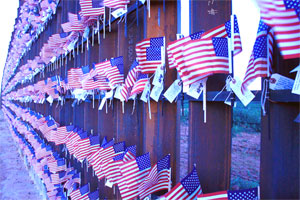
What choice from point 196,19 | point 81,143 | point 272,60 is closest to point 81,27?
point 81,143

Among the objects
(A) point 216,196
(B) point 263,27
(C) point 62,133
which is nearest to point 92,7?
(B) point 263,27

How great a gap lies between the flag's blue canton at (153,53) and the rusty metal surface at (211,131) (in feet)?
1.28

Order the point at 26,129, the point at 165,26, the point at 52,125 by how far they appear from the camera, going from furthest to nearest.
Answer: the point at 26,129 → the point at 52,125 → the point at 165,26

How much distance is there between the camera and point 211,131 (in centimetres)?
257

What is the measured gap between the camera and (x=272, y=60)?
1.85 m

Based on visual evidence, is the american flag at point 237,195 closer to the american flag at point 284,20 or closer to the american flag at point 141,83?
the american flag at point 284,20

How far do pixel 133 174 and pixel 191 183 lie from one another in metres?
0.97

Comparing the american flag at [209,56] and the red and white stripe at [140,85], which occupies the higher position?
the american flag at [209,56]

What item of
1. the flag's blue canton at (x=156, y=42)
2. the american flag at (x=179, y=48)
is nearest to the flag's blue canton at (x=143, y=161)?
the flag's blue canton at (x=156, y=42)

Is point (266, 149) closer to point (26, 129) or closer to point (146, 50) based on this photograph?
point (146, 50)

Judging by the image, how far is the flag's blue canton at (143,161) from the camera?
3303mm

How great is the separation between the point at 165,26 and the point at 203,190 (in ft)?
5.89

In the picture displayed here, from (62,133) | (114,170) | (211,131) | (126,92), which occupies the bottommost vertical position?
(114,170)

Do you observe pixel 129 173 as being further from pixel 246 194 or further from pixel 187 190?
pixel 246 194
